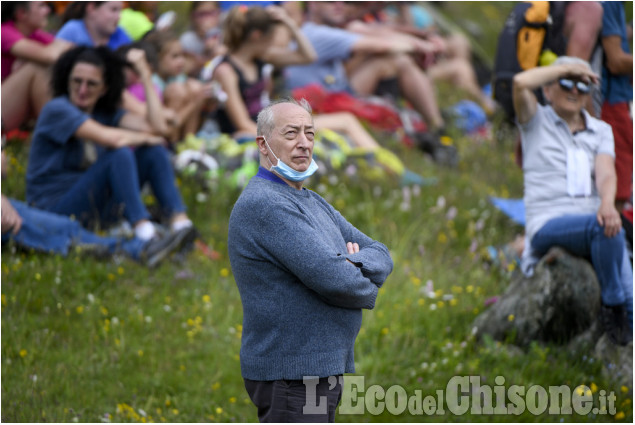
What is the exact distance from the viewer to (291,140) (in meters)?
3.28

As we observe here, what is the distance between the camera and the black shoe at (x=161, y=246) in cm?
615

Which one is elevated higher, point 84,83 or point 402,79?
point 402,79

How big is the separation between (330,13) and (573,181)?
5711mm

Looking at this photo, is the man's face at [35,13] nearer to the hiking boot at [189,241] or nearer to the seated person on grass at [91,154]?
the seated person on grass at [91,154]

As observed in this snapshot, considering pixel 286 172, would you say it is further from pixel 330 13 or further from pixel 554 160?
pixel 330 13

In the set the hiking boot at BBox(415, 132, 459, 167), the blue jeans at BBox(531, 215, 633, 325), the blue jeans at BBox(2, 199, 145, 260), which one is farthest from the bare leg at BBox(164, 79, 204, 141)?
the blue jeans at BBox(531, 215, 633, 325)

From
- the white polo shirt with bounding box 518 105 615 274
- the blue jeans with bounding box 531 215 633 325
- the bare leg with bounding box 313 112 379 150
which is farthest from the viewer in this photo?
the bare leg with bounding box 313 112 379 150

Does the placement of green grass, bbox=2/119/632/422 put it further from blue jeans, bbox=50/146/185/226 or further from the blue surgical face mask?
the blue surgical face mask

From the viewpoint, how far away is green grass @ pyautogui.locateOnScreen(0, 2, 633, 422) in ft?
15.8

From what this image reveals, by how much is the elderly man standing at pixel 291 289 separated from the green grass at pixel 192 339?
1744mm

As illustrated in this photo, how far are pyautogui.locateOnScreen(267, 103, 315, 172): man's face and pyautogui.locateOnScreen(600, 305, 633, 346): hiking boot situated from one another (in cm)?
310

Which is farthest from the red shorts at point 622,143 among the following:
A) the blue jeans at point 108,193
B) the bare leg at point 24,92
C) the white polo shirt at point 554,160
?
the bare leg at point 24,92

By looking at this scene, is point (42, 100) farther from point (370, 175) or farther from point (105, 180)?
point (370, 175)

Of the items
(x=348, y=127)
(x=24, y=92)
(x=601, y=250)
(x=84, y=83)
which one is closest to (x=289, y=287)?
(x=601, y=250)
